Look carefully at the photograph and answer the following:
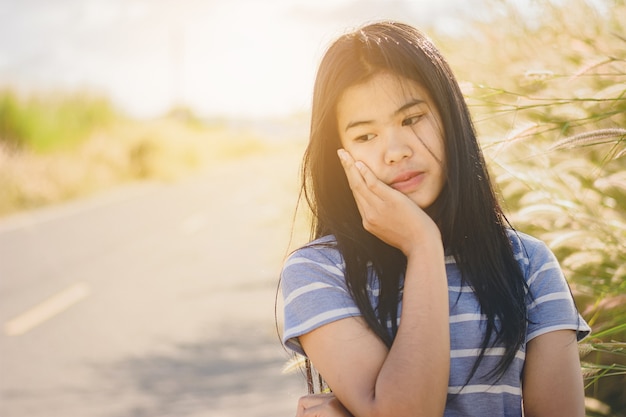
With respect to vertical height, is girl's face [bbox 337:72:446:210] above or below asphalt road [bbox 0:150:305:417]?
above

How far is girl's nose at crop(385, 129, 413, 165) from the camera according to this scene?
2.00 meters

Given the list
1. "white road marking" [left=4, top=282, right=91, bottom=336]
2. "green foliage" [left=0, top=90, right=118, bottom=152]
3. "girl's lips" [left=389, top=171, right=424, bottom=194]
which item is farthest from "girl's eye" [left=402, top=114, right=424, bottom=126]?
"green foliage" [left=0, top=90, right=118, bottom=152]

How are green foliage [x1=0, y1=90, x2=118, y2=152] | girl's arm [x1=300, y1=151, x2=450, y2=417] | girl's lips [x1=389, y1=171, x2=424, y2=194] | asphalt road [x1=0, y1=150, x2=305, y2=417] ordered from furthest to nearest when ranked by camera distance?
green foliage [x1=0, y1=90, x2=118, y2=152] → asphalt road [x1=0, y1=150, x2=305, y2=417] → girl's lips [x1=389, y1=171, x2=424, y2=194] → girl's arm [x1=300, y1=151, x2=450, y2=417]

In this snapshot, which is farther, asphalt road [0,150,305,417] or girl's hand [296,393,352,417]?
asphalt road [0,150,305,417]

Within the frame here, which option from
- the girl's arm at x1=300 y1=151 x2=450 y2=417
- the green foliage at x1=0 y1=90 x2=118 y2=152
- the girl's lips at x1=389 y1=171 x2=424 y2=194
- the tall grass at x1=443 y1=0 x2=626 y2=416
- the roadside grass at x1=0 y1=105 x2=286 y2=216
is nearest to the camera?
the girl's arm at x1=300 y1=151 x2=450 y2=417

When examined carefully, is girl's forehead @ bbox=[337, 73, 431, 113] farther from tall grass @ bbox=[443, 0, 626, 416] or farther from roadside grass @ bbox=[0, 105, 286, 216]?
roadside grass @ bbox=[0, 105, 286, 216]

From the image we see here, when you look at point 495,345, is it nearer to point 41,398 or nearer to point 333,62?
point 333,62

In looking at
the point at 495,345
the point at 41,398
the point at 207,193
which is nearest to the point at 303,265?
the point at 495,345

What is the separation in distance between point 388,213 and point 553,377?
544 millimetres

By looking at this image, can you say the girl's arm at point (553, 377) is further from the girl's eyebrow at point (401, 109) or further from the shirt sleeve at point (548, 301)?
the girl's eyebrow at point (401, 109)

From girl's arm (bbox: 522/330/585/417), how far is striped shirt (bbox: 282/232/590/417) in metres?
0.02

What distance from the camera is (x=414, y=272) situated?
1.81 m

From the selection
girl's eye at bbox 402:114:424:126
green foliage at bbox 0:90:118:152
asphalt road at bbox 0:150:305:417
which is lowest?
asphalt road at bbox 0:150:305:417

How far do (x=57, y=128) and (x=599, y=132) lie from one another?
21.6 m
